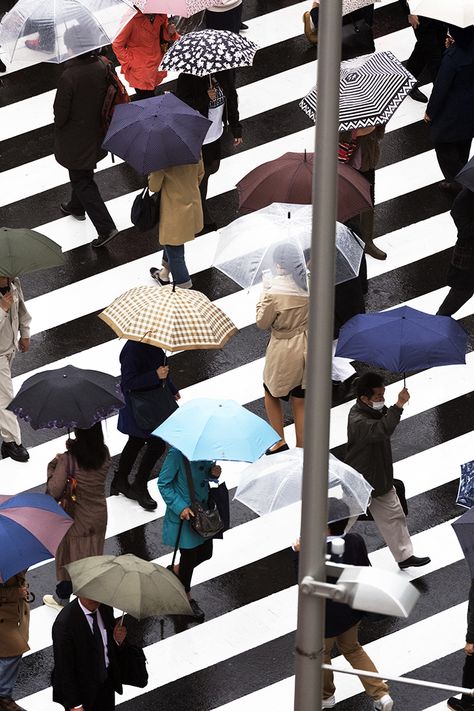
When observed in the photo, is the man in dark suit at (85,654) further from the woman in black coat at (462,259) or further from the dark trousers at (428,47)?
the dark trousers at (428,47)

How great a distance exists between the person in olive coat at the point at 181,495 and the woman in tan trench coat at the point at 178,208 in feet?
11.0

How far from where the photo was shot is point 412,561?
511 inches

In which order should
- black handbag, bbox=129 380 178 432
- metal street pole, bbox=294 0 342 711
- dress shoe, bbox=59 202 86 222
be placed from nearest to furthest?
1. metal street pole, bbox=294 0 342 711
2. black handbag, bbox=129 380 178 432
3. dress shoe, bbox=59 202 86 222

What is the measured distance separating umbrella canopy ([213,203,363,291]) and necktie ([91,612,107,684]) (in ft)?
11.0

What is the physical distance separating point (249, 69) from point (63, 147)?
377 cm

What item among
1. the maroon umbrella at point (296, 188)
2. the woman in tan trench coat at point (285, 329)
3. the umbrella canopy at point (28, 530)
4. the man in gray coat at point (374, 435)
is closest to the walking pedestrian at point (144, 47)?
the maroon umbrella at point (296, 188)

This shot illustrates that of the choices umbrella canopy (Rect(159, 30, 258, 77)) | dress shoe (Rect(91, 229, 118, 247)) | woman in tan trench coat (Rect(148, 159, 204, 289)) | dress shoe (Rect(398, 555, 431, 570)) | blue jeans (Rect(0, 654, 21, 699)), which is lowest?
dress shoe (Rect(398, 555, 431, 570))

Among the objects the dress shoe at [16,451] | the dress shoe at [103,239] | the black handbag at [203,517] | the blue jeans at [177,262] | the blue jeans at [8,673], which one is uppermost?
the black handbag at [203,517]

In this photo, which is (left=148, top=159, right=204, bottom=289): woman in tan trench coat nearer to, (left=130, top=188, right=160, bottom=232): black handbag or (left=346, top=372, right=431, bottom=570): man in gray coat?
(left=130, top=188, right=160, bottom=232): black handbag

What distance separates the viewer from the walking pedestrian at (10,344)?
13.3 m

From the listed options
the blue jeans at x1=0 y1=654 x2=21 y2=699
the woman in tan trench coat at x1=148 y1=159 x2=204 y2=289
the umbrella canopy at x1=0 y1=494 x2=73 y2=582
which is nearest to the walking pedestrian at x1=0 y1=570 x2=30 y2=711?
the blue jeans at x1=0 y1=654 x2=21 y2=699

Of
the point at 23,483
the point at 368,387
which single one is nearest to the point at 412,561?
the point at 368,387

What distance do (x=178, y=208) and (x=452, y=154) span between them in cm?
292

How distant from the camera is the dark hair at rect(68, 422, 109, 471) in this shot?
463 inches
